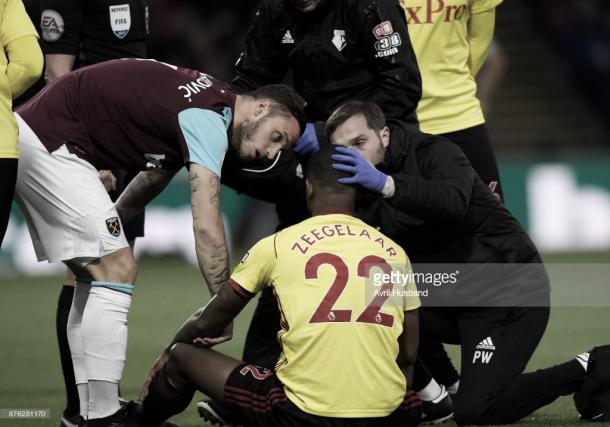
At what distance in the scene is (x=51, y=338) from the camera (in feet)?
27.8

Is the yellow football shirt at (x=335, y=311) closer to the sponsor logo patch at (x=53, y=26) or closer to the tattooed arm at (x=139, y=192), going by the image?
the tattooed arm at (x=139, y=192)

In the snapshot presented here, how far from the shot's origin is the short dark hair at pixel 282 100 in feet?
15.8

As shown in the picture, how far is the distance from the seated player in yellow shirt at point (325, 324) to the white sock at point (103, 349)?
379 mm

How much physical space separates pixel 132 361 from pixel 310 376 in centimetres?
344

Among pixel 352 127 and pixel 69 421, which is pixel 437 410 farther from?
pixel 69 421

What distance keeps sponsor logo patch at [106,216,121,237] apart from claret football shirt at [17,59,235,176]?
1.00 feet

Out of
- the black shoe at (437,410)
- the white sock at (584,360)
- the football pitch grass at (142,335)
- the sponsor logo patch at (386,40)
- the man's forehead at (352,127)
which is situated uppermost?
the sponsor logo patch at (386,40)

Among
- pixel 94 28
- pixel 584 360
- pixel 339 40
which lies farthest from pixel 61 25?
pixel 584 360

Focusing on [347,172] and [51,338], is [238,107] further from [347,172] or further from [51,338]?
[51,338]

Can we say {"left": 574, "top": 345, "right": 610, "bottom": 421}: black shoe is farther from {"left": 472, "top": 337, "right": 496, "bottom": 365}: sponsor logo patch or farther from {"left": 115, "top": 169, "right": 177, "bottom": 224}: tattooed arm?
{"left": 115, "top": 169, "right": 177, "bottom": 224}: tattooed arm

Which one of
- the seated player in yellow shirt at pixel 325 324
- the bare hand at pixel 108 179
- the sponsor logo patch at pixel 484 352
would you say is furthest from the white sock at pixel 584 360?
the bare hand at pixel 108 179

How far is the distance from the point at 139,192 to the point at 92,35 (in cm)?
104

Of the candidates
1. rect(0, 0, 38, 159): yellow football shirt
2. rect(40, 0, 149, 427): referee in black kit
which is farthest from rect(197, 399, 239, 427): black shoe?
rect(0, 0, 38, 159): yellow football shirt

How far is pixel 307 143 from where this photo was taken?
5.21 m
